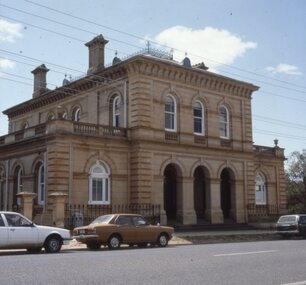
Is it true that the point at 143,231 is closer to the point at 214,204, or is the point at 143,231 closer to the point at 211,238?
the point at 211,238

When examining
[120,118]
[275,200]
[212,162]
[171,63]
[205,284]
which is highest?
[171,63]

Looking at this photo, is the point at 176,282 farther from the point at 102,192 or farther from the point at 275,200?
the point at 275,200

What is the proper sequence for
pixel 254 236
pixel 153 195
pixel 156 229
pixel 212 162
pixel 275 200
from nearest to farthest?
1. pixel 156 229
2. pixel 254 236
3. pixel 153 195
4. pixel 212 162
5. pixel 275 200

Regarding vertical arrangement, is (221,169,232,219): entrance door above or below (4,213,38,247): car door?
above

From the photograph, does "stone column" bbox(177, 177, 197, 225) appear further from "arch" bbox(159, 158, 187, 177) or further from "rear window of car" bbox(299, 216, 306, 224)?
"rear window of car" bbox(299, 216, 306, 224)

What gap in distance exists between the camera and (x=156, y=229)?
71.4 ft

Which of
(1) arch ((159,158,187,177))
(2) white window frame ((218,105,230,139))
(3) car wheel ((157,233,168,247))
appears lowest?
(3) car wheel ((157,233,168,247))

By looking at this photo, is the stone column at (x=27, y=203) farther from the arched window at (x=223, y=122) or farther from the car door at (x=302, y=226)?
the arched window at (x=223, y=122)

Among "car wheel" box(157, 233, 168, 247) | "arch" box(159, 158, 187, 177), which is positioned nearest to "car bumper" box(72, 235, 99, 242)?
"car wheel" box(157, 233, 168, 247)

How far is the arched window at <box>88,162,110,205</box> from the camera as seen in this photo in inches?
1156

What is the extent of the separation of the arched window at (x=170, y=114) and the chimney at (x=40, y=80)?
14.7 meters

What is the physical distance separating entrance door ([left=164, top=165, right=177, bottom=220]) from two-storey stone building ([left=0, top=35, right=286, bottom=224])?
7cm

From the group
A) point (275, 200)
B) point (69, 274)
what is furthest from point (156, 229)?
point (275, 200)

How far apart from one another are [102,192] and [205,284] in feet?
66.0
